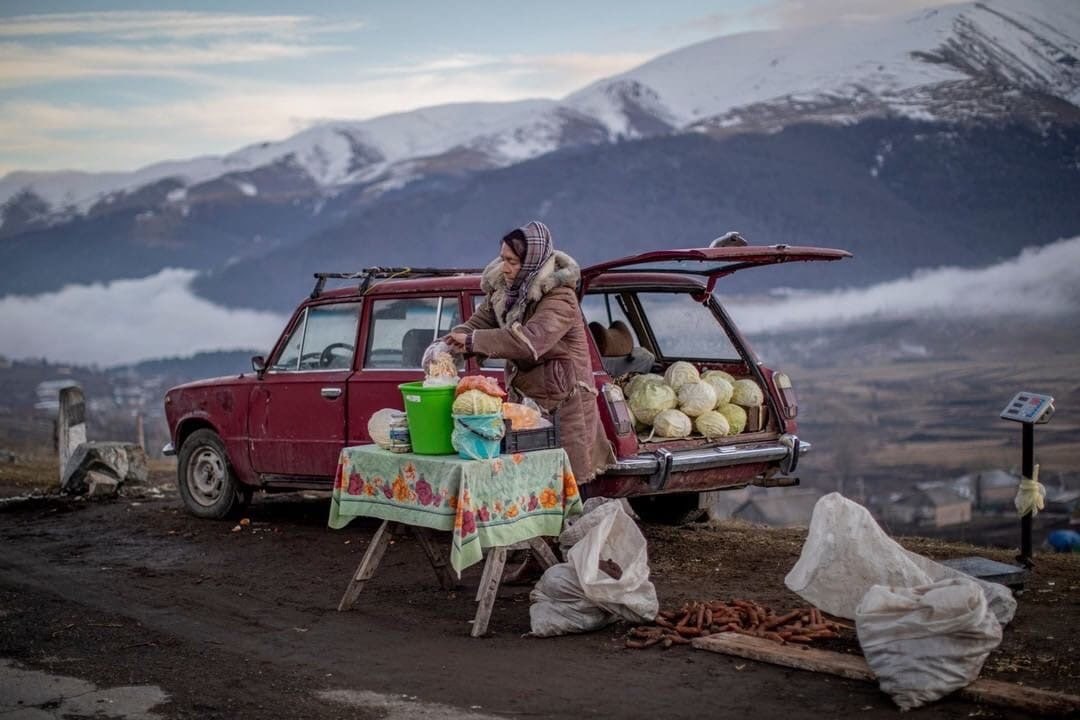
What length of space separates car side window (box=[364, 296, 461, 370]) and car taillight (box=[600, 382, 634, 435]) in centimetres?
133

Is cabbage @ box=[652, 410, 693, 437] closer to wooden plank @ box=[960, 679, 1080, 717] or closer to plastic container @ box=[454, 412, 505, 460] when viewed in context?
plastic container @ box=[454, 412, 505, 460]

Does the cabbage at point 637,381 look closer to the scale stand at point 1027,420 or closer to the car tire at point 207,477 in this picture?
the scale stand at point 1027,420

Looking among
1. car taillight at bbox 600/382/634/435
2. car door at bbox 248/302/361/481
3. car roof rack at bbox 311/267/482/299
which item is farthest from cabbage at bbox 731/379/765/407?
car door at bbox 248/302/361/481

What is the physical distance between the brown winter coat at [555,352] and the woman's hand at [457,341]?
13 centimetres

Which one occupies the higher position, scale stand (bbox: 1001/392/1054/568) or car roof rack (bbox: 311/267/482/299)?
car roof rack (bbox: 311/267/482/299)

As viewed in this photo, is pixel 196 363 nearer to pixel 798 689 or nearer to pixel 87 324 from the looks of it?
pixel 87 324

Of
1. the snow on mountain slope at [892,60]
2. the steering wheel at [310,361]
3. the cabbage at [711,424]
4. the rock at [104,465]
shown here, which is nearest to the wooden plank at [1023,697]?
the cabbage at [711,424]

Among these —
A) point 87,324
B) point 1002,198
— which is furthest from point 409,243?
point 1002,198

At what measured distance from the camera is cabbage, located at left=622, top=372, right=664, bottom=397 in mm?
9078

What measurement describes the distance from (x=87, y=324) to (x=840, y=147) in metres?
116

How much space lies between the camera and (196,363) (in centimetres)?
15112

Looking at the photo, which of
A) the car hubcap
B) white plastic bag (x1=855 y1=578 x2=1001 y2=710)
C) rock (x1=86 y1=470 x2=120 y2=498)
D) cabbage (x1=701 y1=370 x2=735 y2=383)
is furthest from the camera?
rock (x1=86 y1=470 x2=120 y2=498)

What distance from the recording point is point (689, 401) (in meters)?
8.91

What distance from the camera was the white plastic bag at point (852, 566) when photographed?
6.35m
